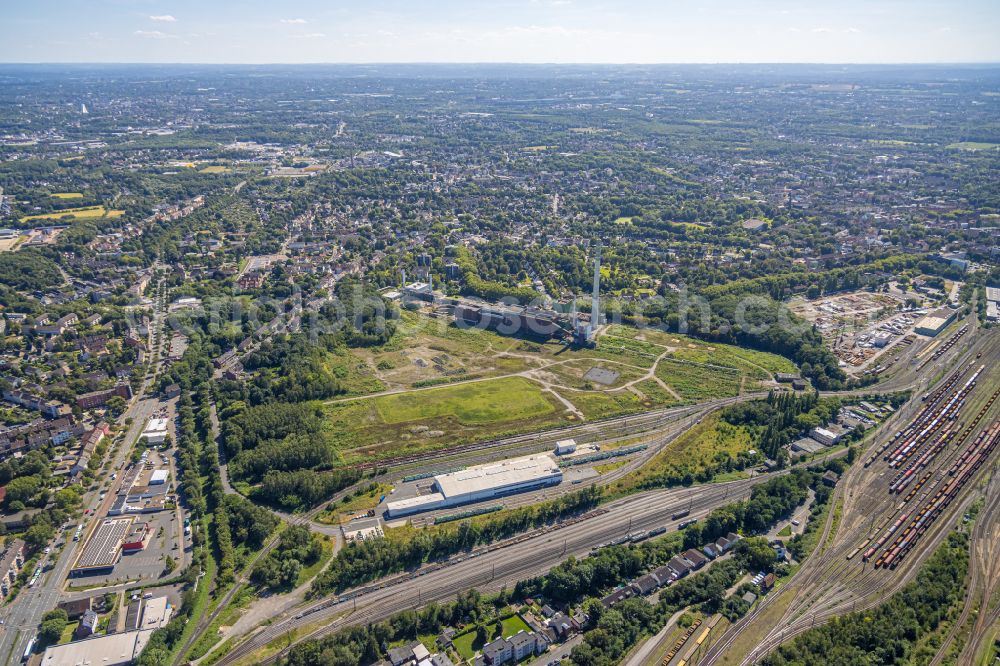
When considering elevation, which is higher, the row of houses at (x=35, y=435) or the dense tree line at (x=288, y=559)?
the row of houses at (x=35, y=435)

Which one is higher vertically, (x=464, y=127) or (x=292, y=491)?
(x=464, y=127)

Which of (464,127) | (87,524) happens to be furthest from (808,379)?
(464,127)

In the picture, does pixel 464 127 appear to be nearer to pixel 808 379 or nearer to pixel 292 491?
pixel 808 379

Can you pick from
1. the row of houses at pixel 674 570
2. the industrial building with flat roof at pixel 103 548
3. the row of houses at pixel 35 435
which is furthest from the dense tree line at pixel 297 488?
the row of houses at pixel 674 570

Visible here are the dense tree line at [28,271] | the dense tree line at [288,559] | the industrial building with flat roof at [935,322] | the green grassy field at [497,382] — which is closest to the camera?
the dense tree line at [288,559]

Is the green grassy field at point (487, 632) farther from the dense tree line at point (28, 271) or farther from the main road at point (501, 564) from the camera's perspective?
the dense tree line at point (28, 271)
